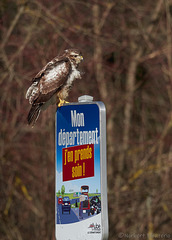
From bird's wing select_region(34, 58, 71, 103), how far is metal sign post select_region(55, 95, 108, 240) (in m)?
0.94

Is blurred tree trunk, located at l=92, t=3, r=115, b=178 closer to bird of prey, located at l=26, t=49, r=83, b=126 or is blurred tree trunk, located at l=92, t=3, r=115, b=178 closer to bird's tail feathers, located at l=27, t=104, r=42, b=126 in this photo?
bird of prey, located at l=26, t=49, r=83, b=126

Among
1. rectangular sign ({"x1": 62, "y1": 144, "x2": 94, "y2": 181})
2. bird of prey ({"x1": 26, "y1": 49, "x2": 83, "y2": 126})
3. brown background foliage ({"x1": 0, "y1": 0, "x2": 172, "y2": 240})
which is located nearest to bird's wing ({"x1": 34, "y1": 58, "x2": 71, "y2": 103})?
bird of prey ({"x1": 26, "y1": 49, "x2": 83, "y2": 126})

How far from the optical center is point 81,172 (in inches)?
116

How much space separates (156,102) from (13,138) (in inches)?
115

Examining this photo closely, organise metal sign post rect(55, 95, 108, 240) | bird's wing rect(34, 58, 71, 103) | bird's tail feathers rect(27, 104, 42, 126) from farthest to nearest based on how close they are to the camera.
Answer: bird's wing rect(34, 58, 71, 103) → bird's tail feathers rect(27, 104, 42, 126) → metal sign post rect(55, 95, 108, 240)

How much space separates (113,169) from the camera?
812 cm

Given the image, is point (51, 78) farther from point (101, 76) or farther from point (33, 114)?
point (101, 76)

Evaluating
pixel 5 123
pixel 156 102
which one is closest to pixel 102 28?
pixel 156 102

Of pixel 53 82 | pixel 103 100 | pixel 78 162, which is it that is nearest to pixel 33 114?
pixel 53 82

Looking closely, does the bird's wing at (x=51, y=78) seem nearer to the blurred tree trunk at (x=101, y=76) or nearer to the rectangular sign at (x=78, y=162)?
the rectangular sign at (x=78, y=162)

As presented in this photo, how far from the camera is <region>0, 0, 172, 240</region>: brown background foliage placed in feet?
23.3

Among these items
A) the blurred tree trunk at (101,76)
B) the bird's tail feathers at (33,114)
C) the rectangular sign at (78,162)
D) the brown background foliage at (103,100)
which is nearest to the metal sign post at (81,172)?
the rectangular sign at (78,162)

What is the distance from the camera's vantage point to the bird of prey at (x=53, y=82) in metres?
4.05

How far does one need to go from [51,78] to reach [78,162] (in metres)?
1.30
